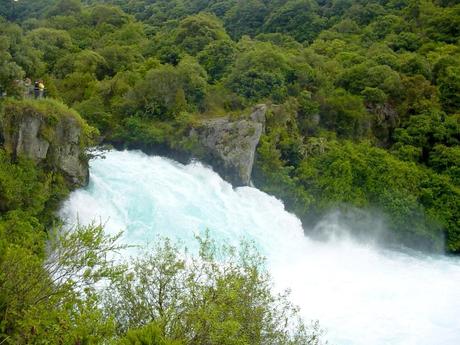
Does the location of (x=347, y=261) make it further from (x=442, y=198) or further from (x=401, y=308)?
(x=442, y=198)

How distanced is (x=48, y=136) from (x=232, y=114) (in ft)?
33.2

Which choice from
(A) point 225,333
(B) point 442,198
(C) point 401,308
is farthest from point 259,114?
(A) point 225,333

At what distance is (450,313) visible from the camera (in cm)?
1631

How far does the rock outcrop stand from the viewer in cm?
2239

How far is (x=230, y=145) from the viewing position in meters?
22.5

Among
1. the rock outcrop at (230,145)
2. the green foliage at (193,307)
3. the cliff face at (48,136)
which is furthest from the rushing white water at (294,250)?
the green foliage at (193,307)

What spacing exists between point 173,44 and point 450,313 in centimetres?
2637

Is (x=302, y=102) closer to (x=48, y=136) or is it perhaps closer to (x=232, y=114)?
(x=232, y=114)

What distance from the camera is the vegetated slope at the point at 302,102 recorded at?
23.2 metres

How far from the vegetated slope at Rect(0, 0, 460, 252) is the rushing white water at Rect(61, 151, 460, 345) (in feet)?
6.24

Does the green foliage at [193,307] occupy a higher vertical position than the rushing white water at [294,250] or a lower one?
lower

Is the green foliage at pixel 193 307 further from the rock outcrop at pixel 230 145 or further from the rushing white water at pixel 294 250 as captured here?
the rock outcrop at pixel 230 145

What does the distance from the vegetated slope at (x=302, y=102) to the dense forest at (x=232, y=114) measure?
0.08 metres

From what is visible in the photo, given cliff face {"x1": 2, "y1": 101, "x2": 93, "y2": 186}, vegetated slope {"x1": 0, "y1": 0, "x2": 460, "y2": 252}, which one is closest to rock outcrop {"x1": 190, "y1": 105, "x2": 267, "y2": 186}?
vegetated slope {"x1": 0, "y1": 0, "x2": 460, "y2": 252}
